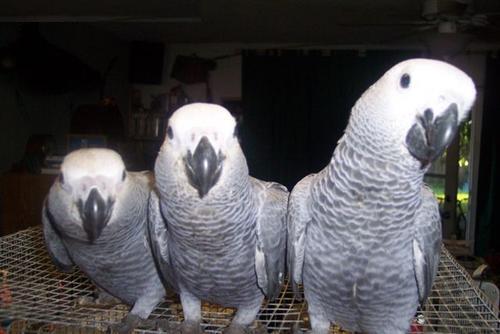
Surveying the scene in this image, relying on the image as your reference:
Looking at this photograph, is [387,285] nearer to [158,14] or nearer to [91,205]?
[91,205]

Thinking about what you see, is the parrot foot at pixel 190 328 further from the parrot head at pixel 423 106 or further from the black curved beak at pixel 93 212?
the parrot head at pixel 423 106

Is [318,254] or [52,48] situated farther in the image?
[52,48]

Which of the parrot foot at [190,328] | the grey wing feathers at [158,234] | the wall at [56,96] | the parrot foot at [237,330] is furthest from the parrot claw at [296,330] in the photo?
the wall at [56,96]

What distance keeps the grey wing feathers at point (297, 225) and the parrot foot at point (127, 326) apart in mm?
572

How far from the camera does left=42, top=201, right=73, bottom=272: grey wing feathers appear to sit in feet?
5.04

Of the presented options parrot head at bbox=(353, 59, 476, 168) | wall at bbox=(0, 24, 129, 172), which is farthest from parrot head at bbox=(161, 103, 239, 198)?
wall at bbox=(0, 24, 129, 172)

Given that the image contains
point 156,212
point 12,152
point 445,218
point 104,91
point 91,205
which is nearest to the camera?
point 91,205

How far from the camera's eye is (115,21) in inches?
192

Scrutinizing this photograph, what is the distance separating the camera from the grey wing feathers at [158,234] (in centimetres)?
136

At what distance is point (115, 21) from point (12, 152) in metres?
1.83

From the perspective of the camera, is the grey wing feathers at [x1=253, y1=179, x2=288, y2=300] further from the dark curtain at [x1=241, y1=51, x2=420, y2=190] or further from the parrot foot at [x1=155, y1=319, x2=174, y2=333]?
the dark curtain at [x1=241, y1=51, x2=420, y2=190]

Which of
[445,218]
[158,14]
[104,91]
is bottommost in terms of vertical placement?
[445,218]

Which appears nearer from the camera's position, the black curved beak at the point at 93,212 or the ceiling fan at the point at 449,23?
the black curved beak at the point at 93,212

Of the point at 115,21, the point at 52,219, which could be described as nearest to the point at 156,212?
the point at 52,219
